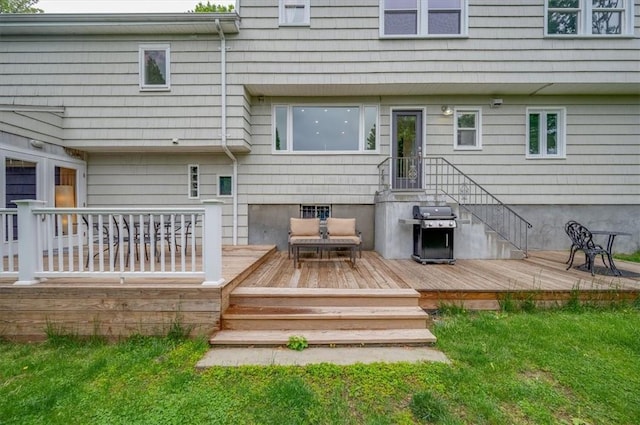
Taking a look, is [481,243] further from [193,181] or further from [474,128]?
[193,181]

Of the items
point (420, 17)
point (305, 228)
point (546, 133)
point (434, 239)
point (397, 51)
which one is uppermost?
point (420, 17)

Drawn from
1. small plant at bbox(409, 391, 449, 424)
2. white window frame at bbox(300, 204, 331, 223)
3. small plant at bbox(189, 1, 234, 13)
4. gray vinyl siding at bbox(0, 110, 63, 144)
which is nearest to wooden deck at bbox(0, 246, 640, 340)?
small plant at bbox(409, 391, 449, 424)

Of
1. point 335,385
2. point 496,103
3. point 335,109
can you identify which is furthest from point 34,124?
point 496,103

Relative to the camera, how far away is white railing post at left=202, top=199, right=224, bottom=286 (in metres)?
3.28

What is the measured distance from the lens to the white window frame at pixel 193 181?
7.11 m

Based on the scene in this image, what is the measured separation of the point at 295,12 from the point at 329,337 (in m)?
6.93

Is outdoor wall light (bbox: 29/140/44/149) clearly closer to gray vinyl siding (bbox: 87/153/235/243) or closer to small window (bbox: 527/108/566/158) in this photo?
gray vinyl siding (bbox: 87/153/235/243)

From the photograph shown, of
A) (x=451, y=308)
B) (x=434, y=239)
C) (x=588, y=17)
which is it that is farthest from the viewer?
(x=588, y=17)

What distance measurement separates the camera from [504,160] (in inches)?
280

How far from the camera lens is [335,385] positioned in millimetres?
2463

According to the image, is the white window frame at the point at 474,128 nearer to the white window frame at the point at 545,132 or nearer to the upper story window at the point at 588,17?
the white window frame at the point at 545,132

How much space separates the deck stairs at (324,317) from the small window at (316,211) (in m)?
3.62

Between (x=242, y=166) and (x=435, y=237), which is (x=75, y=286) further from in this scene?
(x=435, y=237)

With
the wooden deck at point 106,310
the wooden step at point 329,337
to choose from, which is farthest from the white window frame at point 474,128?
the wooden deck at point 106,310
